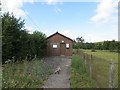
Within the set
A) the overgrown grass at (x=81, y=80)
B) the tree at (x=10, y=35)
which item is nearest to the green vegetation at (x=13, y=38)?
the tree at (x=10, y=35)

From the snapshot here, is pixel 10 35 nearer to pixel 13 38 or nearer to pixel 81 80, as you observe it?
pixel 13 38

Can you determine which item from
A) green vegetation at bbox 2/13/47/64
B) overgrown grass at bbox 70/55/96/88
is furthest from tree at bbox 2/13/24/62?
overgrown grass at bbox 70/55/96/88

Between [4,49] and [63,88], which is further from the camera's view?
[4,49]

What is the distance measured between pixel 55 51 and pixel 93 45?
110 ft

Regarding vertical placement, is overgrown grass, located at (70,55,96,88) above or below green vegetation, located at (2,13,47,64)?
below

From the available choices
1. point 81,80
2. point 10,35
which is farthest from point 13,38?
point 81,80

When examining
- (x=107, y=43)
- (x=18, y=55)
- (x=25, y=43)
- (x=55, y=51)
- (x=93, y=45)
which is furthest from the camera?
(x=93, y=45)

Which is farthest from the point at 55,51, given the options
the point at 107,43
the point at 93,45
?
the point at 93,45

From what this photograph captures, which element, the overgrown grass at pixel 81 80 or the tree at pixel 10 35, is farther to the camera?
the tree at pixel 10 35

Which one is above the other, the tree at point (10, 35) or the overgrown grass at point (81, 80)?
the tree at point (10, 35)

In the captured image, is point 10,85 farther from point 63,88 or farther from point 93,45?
point 93,45

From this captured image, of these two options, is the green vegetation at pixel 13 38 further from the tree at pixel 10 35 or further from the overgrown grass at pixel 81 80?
A: the overgrown grass at pixel 81 80

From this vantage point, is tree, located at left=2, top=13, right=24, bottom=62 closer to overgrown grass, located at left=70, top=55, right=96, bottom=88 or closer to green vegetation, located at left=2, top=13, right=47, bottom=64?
green vegetation, located at left=2, top=13, right=47, bottom=64

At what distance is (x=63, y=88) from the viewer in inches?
364
